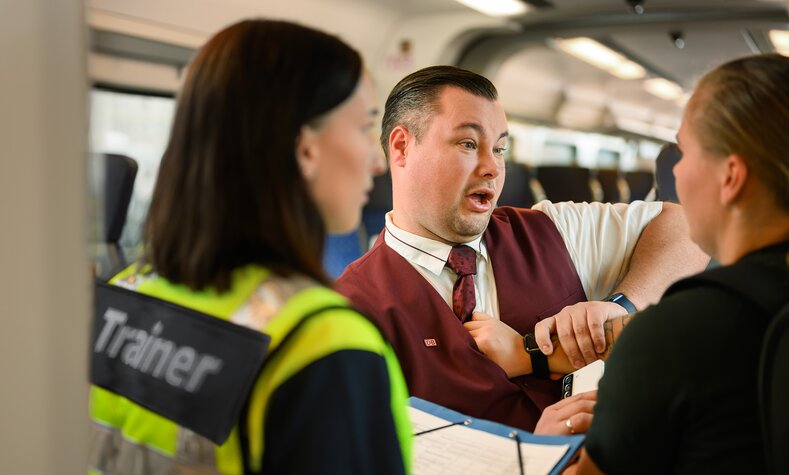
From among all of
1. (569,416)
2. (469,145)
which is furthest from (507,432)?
(469,145)

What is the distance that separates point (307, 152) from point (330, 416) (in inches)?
12.2

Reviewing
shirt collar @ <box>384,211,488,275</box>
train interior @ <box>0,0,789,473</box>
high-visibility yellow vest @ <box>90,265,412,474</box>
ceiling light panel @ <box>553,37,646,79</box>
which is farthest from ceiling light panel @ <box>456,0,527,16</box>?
high-visibility yellow vest @ <box>90,265,412,474</box>

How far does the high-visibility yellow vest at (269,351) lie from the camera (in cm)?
71

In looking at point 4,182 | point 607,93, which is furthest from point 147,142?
point 607,93

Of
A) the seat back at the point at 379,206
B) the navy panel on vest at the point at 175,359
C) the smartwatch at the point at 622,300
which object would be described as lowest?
the smartwatch at the point at 622,300

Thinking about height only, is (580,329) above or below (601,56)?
below

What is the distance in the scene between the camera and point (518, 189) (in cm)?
156

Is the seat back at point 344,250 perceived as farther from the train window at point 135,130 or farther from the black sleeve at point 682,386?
the black sleeve at point 682,386

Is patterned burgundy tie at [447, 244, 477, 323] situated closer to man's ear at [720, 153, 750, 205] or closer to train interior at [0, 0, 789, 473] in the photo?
train interior at [0, 0, 789, 473]

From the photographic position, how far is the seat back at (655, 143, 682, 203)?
1383 millimetres

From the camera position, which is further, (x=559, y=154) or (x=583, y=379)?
(x=559, y=154)

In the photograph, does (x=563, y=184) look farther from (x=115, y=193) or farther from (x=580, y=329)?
(x=115, y=193)

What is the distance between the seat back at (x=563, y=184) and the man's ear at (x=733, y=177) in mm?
640

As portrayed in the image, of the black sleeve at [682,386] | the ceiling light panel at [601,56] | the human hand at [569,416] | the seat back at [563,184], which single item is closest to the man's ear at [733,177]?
the black sleeve at [682,386]
